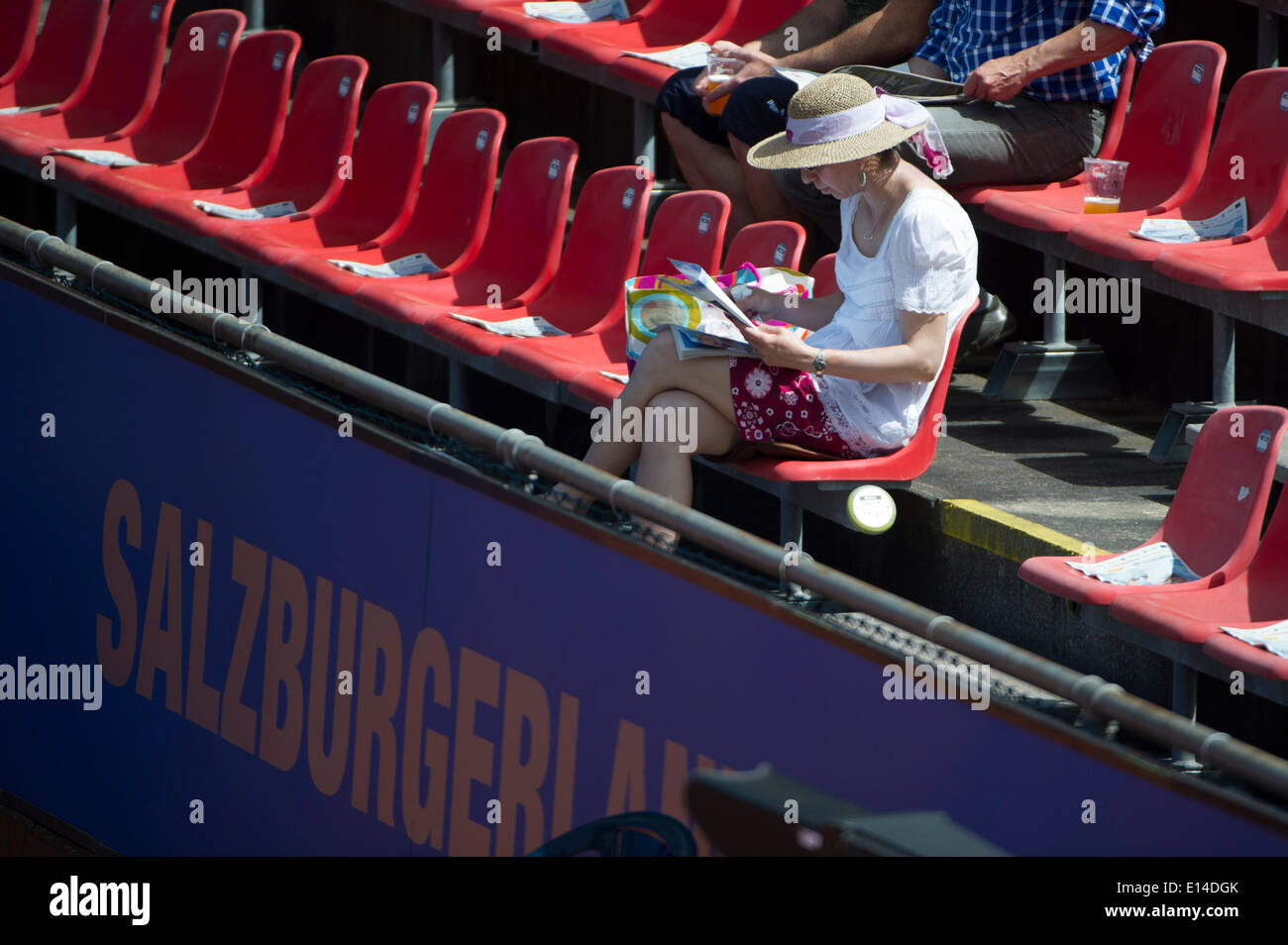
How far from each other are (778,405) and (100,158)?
12.0 feet

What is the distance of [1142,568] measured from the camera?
3.57 meters

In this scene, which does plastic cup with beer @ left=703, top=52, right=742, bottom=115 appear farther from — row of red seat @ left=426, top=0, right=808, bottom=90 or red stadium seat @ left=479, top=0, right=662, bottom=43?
red stadium seat @ left=479, top=0, right=662, bottom=43

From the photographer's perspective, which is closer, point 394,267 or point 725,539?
point 725,539

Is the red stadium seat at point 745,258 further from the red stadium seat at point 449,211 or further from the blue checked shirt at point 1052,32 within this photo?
the red stadium seat at point 449,211

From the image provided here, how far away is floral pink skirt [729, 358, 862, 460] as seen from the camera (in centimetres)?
388

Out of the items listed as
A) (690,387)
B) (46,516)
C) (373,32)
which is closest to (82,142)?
(373,32)

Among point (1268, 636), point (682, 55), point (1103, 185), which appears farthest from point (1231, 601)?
point (682, 55)

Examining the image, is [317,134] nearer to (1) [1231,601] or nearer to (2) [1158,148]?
(2) [1158,148]

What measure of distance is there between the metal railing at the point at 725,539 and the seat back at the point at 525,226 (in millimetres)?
1183

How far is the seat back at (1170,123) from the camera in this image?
4793mm
